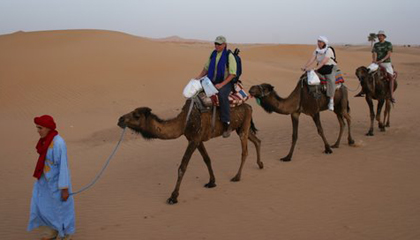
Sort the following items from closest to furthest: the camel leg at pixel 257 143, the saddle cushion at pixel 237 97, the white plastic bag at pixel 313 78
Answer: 1. the saddle cushion at pixel 237 97
2. the camel leg at pixel 257 143
3. the white plastic bag at pixel 313 78

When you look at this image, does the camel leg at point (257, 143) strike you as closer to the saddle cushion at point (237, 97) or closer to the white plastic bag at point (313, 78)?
the saddle cushion at point (237, 97)

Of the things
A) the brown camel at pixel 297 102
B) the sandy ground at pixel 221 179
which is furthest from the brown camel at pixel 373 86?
the brown camel at pixel 297 102

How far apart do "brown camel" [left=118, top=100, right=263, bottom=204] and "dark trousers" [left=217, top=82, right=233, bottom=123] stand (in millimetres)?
136

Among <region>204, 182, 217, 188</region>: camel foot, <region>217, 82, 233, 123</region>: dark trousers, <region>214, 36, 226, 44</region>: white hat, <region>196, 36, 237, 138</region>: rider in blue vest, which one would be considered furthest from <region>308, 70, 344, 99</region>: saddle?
<region>204, 182, 217, 188</region>: camel foot

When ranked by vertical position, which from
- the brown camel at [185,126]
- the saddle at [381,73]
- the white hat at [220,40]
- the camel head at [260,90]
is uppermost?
the white hat at [220,40]

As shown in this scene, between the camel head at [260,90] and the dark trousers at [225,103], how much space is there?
3.22 ft

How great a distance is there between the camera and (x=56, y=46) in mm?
28453

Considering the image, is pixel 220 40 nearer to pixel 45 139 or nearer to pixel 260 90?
pixel 260 90

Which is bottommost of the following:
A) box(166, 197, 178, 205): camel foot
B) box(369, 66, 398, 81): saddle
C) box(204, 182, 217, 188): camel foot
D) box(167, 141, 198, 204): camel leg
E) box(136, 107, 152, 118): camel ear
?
box(166, 197, 178, 205): camel foot

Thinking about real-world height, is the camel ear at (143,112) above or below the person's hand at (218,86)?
below

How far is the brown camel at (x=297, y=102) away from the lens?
820 centimetres

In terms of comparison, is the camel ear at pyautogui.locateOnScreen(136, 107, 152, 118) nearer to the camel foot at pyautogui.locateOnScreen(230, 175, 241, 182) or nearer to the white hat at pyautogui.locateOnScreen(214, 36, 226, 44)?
the white hat at pyautogui.locateOnScreen(214, 36, 226, 44)

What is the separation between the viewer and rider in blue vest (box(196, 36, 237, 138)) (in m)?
6.94

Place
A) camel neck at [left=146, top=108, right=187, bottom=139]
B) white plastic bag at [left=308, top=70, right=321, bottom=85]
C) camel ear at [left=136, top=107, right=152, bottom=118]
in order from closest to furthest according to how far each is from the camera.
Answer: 1. camel ear at [left=136, top=107, right=152, bottom=118]
2. camel neck at [left=146, top=108, right=187, bottom=139]
3. white plastic bag at [left=308, top=70, right=321, bottom=85]
